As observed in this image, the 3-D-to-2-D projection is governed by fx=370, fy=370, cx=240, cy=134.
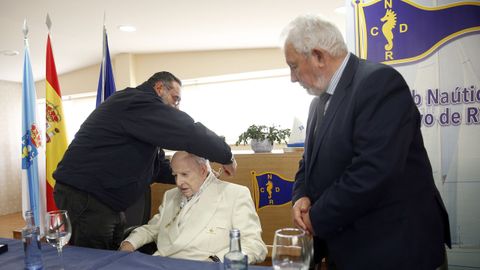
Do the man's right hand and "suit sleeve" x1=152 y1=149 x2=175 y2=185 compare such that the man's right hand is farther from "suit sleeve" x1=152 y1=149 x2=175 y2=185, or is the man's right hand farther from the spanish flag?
the spanish flag

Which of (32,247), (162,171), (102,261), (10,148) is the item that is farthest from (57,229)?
(10,148)

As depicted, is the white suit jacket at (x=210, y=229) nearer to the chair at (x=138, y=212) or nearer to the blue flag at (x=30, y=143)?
the chair at (x=138, y=212)

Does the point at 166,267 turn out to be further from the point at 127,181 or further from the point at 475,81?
the point at 475,81

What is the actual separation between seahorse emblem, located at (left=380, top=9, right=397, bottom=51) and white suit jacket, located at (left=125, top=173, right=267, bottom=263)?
1062 mm

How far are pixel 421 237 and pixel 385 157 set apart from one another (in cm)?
30

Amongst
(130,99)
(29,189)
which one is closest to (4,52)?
(29,189)

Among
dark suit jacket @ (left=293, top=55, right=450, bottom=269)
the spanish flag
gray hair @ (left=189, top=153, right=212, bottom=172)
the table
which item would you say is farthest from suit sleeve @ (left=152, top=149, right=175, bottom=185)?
the spanish flag

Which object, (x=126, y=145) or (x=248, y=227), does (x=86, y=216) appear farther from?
(x=248, y=227)

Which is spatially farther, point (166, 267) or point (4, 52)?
point (4, 52)

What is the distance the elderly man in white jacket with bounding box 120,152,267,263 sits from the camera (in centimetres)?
163

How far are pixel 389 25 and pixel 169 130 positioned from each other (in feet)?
4.11

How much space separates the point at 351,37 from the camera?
1993 mm

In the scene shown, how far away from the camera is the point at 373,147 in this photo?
3.55 ft

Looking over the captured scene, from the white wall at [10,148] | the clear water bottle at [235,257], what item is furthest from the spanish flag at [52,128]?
the white wall at [10,148]
